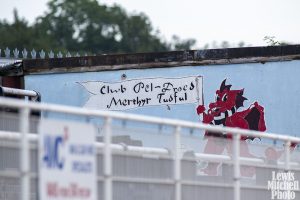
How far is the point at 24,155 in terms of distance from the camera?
9203 mm

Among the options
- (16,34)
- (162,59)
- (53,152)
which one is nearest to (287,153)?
(53,152)

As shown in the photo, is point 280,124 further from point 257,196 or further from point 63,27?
point 63,27

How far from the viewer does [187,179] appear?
480 inches

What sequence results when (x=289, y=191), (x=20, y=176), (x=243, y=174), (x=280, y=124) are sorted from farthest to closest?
(x=280, y=124)
(x=289, y=191)
(x=243, y=174)
(x=20, y=176)

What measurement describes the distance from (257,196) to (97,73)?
870cm

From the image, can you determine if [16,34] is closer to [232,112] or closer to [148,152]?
[232,112]

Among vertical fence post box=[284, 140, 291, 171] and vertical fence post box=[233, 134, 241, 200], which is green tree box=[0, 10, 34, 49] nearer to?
vertical fence post box=[284, 140, 291, 171]

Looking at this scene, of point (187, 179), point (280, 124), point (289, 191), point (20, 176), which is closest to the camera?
point (20, 176)

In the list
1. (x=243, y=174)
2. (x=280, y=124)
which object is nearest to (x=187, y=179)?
(x=243, y=174)

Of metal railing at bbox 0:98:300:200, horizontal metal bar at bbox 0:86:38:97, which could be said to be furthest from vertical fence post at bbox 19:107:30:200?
horizontal metal bar at bbox 0:86:38:97

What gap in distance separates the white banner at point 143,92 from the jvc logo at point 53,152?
12.1 m

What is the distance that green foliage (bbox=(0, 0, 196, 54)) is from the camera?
10575 centimetres

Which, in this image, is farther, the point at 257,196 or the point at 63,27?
the point at 63,27

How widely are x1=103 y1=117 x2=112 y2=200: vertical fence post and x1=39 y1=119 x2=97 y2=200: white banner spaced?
1.67 feet
